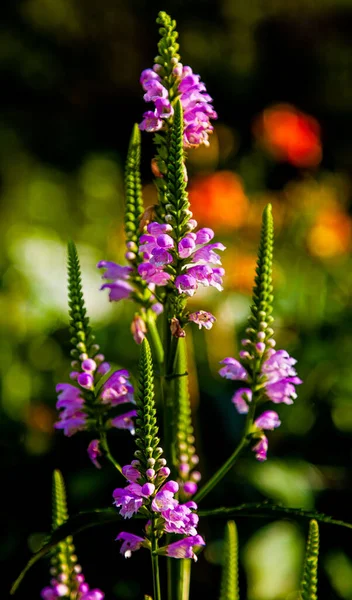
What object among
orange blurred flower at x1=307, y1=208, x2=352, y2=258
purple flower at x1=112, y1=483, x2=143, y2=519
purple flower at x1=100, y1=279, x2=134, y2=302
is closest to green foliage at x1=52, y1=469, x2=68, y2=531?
purple flower at x1=112, y1=483, x2=143, y2=519

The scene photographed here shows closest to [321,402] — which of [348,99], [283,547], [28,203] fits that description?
[283,547]

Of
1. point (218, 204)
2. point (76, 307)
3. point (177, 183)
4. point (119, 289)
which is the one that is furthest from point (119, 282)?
point (218, 204)

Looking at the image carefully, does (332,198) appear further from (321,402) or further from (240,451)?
(240,451)

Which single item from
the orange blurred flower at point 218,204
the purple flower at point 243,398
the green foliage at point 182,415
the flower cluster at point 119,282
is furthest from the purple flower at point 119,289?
the orange blurred flower at point 218,204

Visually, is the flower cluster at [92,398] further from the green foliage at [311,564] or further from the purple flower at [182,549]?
the green foliage at [311,564]

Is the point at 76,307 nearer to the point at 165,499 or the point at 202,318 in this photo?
the point at 202,318

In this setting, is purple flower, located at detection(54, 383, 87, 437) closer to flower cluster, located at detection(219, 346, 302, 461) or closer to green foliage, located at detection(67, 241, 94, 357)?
green foliage, located at detection(67, 241, 94, 357)
